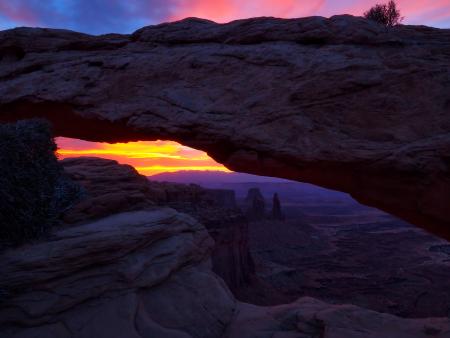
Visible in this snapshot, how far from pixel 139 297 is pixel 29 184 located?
3.36 meters

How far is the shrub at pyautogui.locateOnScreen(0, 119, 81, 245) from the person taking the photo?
7570 millimetres

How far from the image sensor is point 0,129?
8500 millimetres

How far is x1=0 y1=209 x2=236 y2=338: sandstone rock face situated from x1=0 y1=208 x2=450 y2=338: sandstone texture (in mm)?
17

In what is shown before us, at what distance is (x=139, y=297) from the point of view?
25.0ft

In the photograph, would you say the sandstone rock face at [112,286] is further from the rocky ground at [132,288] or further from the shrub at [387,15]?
A: the shrub at [387,15]

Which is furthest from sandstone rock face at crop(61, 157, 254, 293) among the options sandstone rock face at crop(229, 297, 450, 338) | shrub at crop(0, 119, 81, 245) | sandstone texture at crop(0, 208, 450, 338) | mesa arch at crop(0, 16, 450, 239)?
sandstone rock face at crop(229, 297, 450, 338)

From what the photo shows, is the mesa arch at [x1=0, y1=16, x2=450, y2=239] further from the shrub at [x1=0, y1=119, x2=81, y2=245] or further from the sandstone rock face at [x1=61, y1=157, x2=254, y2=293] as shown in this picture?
the sandstone rock face at [x1=61, y1=157, x2=254, y2=293]

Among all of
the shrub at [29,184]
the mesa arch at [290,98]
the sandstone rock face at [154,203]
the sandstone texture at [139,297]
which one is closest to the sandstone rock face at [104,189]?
the sandstone rock face at [154,203]

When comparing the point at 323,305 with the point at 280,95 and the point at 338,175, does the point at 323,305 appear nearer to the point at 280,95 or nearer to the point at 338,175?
the point at 338,175

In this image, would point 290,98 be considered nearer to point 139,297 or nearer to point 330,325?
point 330,325

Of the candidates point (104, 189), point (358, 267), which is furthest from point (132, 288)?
point (358, 267)

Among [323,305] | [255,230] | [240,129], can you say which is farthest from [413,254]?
[240,129]

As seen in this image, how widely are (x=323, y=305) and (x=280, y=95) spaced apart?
5118mm

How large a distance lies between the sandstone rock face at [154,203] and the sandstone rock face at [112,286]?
0.76m
